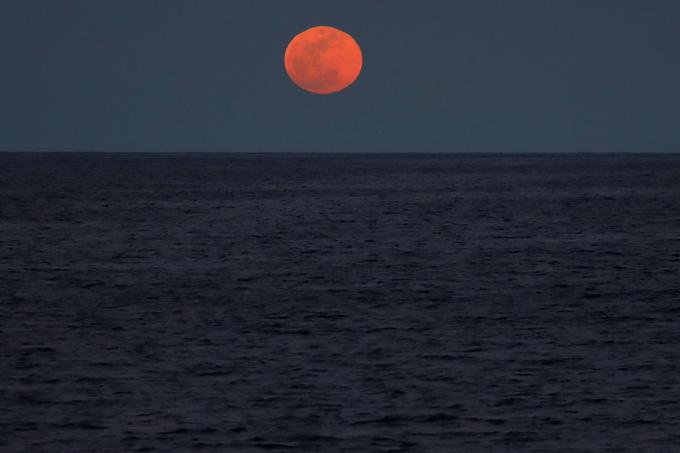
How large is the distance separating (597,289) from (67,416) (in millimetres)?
19251

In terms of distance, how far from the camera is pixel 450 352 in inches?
942

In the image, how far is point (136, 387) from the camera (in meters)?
20.6

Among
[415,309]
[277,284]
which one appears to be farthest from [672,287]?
[277,284]

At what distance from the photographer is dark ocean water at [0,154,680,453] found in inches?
707

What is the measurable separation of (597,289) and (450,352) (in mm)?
11561

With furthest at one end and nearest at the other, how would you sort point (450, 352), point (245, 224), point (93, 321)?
point (245, 224) → point (93, 321) → point (450, 352)

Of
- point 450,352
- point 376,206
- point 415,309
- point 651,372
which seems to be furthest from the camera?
point 376,206

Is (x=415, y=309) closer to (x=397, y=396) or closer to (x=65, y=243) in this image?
(x=397, y=396)

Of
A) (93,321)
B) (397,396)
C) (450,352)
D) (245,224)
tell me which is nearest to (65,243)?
(245,224)

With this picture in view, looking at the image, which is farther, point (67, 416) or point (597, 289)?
point (597, 289)

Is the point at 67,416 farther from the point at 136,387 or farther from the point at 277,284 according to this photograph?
the point at 277,284

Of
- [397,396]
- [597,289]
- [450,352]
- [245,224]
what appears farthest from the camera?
[245,224]

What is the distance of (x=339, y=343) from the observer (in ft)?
81.6

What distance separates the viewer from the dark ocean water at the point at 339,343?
59.0 ft
